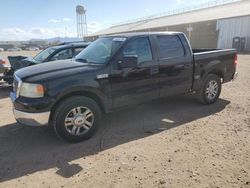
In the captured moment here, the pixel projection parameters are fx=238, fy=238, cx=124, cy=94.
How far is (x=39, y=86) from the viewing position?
3906mm

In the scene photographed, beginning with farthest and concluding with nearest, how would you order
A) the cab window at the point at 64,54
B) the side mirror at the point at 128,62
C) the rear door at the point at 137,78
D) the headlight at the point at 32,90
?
the cab window at the point at 64,54, the rear door at the point at 137,78, the side mirror at the point at 128,62, the headlight at the point at 32,90

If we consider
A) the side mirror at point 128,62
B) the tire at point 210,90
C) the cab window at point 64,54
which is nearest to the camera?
the side mirror at point 128,62

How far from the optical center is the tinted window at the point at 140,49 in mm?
4742

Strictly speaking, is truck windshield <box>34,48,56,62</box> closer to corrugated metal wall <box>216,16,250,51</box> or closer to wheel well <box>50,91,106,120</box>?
wheel well <box>50,91,106,120</box>

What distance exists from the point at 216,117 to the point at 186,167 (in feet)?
7.65

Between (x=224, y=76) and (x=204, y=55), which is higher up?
(x=204, y=55)

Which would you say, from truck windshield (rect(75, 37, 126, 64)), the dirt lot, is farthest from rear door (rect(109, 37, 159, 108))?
the dirt lot

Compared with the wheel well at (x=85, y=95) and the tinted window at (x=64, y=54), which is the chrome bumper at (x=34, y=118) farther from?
the tinted window at (x=64, y=54)

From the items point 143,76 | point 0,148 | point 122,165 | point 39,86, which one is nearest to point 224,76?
point 143,76

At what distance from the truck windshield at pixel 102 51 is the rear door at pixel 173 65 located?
0.95 m

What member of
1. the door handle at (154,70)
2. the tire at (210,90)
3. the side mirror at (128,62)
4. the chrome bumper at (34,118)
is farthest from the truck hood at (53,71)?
the tire at (210,90)

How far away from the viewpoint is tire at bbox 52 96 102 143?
4.07 m

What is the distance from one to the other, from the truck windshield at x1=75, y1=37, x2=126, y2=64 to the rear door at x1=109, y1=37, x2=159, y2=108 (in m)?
0.21

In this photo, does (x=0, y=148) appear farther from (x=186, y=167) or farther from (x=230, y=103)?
(x=230, y=103)
